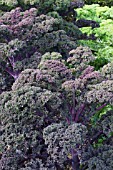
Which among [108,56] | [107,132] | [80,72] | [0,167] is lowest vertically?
[108,56]

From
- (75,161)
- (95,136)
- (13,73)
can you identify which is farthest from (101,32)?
(75,161)

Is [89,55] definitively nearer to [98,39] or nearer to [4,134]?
[4,134]

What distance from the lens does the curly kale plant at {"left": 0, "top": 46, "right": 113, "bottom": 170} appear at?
8.66 ft

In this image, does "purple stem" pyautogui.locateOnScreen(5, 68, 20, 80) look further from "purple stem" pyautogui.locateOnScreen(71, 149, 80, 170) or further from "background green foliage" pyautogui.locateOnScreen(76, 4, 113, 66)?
"background green foliage" pyautogui.locateOnScreen(76, 4, 113, 66)

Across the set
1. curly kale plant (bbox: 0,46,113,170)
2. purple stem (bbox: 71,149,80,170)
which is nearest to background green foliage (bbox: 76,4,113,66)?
curly kale plant (bbox: 0,46,113,170)

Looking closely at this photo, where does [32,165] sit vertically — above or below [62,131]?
below

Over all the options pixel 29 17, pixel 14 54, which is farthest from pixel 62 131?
pixel 29 17

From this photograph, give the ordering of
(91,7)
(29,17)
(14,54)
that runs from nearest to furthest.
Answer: (14,54) → (29,17) → (91,7)

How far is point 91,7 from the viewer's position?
18.2 ft

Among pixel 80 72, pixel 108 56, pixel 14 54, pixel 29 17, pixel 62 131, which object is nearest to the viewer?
pixel 62 131

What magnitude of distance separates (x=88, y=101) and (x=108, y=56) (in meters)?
2.14

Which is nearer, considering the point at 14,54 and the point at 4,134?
the point at 4,134

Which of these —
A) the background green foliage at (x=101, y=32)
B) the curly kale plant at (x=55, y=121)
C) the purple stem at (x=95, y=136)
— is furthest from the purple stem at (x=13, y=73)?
the background green foliage at (x=101, y=32)

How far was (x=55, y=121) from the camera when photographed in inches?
114
